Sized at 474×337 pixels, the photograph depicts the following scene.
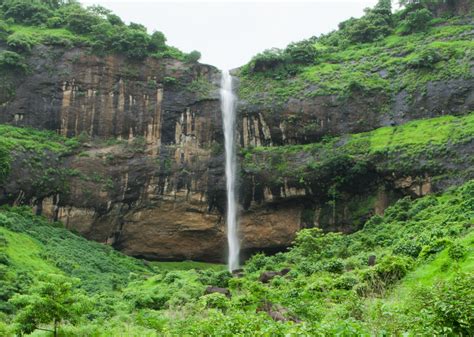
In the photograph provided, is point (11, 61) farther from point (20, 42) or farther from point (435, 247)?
point (435, 247)

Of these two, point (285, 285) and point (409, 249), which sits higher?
point (409, 249)

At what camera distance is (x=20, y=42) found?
1591 inches

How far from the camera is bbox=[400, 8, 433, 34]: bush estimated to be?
45.4m

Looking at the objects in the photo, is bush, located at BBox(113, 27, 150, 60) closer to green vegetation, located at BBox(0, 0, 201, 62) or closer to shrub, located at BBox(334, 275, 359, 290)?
green vegetation, located at BBox(0, 0, 201, 62)

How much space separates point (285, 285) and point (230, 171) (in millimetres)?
20620

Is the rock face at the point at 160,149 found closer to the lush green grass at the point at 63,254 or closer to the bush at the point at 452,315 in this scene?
the lush green grass at the point at 63,254

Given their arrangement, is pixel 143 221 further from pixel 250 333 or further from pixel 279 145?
pixel 250 333

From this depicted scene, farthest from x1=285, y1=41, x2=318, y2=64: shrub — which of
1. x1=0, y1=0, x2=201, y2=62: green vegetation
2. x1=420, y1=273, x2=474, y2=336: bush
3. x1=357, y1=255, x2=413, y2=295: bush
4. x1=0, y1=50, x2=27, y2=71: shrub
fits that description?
x1=420, y1=273, x2=474, y2=336: bush

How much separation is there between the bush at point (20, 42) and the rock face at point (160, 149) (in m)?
0.74

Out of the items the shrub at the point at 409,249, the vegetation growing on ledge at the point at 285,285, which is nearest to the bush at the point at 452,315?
the vegetation growing on ledge at the point at 285,285

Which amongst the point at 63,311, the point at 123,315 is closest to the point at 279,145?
the point at 123,315

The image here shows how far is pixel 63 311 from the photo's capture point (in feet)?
42.9

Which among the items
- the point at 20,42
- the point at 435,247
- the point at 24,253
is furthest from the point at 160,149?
the point at 435,247

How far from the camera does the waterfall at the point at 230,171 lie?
3947 centimetres
